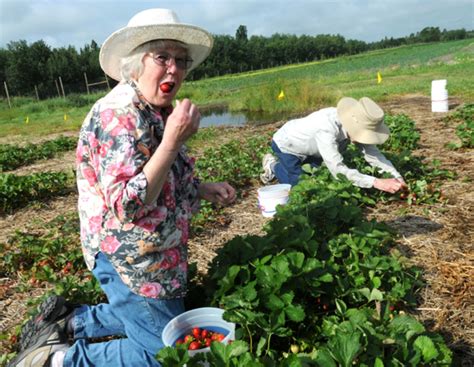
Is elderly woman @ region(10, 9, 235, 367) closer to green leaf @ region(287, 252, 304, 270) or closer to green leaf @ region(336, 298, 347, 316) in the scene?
green leaf @ region(287, 252, 304, 270)

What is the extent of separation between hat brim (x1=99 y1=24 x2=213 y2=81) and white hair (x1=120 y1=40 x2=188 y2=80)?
0.8 inches

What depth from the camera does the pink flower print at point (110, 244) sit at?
2.10m

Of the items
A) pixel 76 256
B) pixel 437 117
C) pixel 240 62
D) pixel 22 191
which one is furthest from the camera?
pixel 240 62

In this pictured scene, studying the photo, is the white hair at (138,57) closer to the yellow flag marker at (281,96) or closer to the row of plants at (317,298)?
the row of plants at (317,298)

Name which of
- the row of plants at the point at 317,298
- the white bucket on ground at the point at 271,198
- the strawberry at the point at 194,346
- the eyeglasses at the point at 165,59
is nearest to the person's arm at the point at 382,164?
the row of plants at the point at 317,298

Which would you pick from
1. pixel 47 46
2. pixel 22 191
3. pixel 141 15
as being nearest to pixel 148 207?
pixel 141 15

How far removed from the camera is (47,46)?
187ft

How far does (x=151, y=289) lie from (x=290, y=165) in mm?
3228

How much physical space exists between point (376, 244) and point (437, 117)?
683cm

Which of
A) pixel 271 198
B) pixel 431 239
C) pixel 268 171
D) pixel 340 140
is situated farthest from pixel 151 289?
pixel 268 171

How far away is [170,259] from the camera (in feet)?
7.20

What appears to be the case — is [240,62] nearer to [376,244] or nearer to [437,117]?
[437,117]

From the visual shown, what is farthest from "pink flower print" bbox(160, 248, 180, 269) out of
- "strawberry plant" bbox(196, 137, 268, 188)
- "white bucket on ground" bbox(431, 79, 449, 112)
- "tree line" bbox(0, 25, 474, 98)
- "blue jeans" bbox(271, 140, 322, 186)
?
"tree line" bbox(0, 25, 474, 98)

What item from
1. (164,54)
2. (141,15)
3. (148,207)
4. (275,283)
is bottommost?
(275,283)
